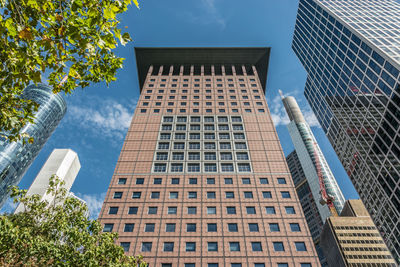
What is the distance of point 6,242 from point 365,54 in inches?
2444

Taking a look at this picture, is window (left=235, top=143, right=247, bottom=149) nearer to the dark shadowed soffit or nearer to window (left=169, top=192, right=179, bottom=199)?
window (left=169, top=192, right=179, bottom=199)

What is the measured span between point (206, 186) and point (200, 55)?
1806 inches

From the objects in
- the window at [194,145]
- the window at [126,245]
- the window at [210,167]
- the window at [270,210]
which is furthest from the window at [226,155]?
the window at [126,245]

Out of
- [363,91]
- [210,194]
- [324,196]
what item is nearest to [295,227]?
[210,194]

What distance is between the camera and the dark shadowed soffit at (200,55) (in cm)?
7106

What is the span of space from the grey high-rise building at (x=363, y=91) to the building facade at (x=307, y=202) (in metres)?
80.4

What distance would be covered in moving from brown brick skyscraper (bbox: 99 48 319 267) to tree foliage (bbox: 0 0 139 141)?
26479mm

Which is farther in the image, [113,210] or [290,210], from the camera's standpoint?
[113,210]

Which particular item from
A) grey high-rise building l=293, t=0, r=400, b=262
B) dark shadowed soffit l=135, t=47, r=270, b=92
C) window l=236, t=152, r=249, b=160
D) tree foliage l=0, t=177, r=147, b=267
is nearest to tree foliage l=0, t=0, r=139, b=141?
tree foliage l=0, t=177, r=147, b=267

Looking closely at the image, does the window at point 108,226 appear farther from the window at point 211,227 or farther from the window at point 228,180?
the window at point 228,180

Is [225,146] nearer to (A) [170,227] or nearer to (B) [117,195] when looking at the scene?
(A) [170,227]

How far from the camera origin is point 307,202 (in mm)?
157875

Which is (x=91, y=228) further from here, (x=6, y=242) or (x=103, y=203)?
(x=103, y=203)

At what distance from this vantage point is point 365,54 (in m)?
51.9
